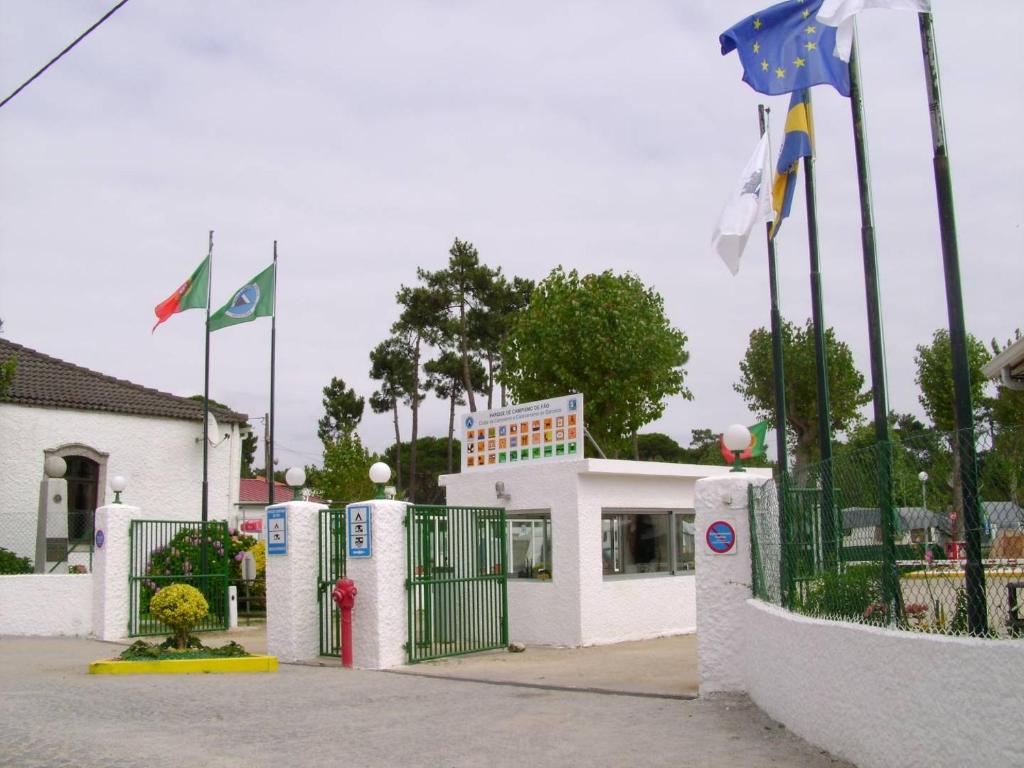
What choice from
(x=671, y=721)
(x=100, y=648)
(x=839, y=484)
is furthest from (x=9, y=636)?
(x=839, y=484)

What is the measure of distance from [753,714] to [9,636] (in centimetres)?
1482

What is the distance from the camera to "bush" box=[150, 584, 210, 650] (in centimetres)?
1317

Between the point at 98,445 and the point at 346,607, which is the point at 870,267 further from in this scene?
the point at 98,445

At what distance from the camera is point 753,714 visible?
880 centimetres

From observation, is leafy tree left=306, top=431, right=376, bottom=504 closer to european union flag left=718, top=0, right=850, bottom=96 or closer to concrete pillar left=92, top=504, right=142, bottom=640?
concrete pillar left=92, top=504, right=142, bottom=640

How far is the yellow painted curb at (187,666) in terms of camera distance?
12609 millimetres

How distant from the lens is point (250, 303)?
21.6 metres

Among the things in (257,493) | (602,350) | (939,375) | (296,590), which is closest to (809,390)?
Answer: (939,375)

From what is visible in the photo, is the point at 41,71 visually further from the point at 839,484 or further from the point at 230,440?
the point at 230,440

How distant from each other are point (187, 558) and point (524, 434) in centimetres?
666

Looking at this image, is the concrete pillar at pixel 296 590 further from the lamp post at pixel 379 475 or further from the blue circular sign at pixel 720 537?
the blue circular sign at pixel 720 537

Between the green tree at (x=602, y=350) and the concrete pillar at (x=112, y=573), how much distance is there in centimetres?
1431

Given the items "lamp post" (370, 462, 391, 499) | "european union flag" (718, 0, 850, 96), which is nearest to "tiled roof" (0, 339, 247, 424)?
"lamp post" (370, 462, 391, 499)

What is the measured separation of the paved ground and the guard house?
3.95m
